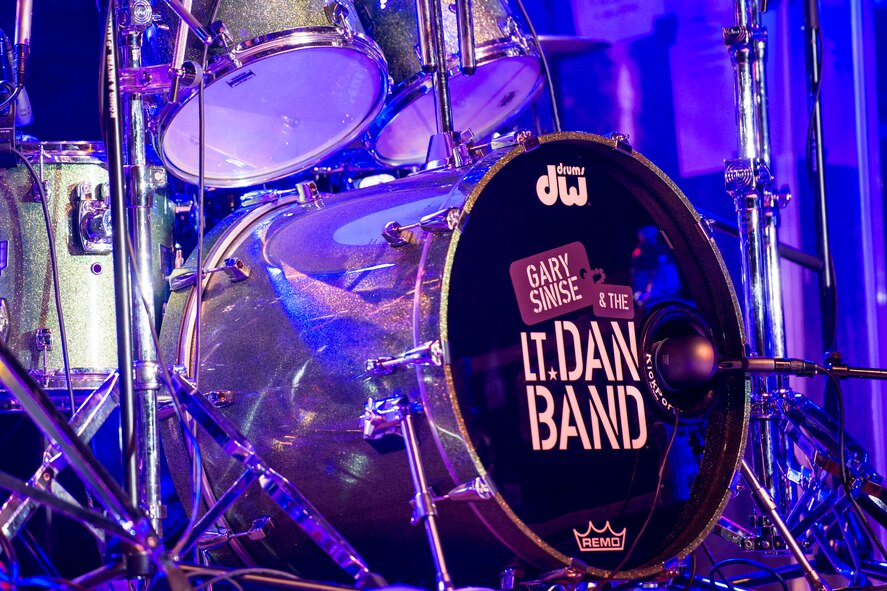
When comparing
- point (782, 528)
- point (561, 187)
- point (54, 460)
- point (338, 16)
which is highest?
point (338, 16)

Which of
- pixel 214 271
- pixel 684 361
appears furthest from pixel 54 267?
pixel 684 361

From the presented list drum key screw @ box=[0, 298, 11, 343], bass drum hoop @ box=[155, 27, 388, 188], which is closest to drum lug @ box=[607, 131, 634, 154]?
bass drum hoop @ box=[155, 27, 388, 188]

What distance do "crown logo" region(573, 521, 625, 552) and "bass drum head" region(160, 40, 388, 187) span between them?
1.01 metres

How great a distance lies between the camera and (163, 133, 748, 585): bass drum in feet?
5.20

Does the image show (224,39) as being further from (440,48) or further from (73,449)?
(73,449)

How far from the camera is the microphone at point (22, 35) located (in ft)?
5.41

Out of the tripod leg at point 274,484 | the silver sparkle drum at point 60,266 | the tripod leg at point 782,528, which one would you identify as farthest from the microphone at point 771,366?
the silver sparkle drum at point 60,266

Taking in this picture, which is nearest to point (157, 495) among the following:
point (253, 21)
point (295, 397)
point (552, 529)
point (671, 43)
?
point (295, 397)

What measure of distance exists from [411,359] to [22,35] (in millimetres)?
854

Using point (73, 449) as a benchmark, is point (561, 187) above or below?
above

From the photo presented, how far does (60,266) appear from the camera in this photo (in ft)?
6.51

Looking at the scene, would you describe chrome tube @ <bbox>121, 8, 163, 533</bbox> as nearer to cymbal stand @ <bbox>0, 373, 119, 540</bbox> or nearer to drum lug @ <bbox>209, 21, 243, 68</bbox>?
cymbal stand @ <bbox>0, 373, 119, 540</bbox>

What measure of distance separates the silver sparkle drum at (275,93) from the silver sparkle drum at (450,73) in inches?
4.9

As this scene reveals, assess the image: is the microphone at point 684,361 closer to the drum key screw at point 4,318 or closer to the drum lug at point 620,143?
the drum lug at point 620,143
